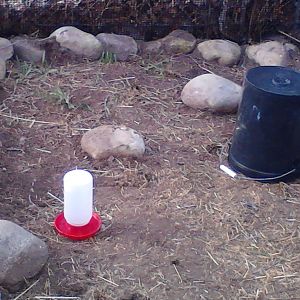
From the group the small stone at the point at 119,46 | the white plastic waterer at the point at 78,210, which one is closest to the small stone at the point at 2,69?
the small stone at the point at 119,46

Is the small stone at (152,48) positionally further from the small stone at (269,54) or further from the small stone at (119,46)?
the small stone at (269,54)

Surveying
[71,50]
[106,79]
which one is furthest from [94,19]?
[106,79]

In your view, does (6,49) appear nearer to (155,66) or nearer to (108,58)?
(108,58)

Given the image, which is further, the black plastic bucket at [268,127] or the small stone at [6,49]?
the small stone at [6,49]

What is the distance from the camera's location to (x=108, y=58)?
482 cm

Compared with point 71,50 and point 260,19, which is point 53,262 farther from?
point 260,19

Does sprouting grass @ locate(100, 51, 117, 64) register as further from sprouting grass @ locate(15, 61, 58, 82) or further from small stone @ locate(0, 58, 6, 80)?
small stone @ locate(0, 58, 6, 80)

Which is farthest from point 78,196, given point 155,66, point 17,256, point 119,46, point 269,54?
point 269,54

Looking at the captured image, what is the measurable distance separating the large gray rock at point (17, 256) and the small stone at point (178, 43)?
258 centimetres

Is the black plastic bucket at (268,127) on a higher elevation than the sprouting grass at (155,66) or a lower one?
higher

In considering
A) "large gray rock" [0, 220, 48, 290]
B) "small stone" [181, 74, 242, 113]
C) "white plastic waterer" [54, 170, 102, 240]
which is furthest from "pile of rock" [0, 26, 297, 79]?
"large gray rock" [0, 220, 48, 290]

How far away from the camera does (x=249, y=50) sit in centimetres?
514

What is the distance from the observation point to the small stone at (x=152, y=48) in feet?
16.5

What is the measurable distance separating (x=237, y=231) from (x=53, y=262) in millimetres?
839
